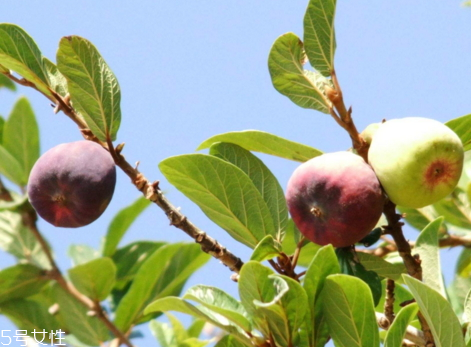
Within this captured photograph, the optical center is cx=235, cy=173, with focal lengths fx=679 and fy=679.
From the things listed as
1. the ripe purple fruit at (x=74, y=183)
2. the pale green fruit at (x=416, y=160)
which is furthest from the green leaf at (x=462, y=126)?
the ripe purple fruit at (x=74, y=183)

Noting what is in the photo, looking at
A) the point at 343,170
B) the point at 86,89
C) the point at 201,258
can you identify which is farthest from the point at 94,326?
→ the point at 343,170

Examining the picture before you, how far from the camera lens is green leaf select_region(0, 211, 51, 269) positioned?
226cm

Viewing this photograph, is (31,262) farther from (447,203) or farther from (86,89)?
(447,203)

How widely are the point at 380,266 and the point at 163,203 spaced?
54 centimetres

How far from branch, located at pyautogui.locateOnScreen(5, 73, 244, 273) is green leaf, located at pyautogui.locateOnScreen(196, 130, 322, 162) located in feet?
0.81

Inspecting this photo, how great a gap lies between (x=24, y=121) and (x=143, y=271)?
2.28 ft

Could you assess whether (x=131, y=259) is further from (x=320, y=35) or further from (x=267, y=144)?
(x=320, y=35)

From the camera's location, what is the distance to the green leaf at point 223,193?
5.29ft

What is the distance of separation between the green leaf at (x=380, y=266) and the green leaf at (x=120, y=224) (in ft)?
3.80

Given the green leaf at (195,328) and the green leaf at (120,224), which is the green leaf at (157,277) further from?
the green leaf at (120,224)

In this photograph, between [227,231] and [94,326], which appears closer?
[227,231]

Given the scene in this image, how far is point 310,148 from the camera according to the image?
1.65 m

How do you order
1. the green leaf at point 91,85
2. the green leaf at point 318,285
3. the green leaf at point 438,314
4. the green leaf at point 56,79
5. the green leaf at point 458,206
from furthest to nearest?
the green leaf at point 458,206 < the green leaf at point 56,79 < the green leaf at point 91,85 < the green leaf at point 318,285 < the green leaf at point 438,314

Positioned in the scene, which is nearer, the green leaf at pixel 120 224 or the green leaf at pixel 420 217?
the green leaf at pixel 420 217
